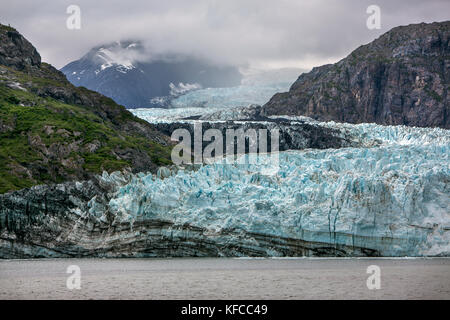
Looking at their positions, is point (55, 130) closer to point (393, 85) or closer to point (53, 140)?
point (53, 140)

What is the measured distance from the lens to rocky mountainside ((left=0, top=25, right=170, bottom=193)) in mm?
76375

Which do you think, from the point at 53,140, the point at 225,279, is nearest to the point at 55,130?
the point at 53,140

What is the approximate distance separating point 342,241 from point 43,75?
271 ft

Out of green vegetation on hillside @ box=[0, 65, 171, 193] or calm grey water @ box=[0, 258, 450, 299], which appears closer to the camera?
calm grey water @ box=[0, 258, 450, 299]

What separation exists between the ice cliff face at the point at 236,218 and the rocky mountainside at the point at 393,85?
101 meters

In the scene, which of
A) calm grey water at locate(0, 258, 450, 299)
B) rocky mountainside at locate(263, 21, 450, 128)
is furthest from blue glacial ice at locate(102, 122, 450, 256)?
rocky mountainside at locate(263, 21, 450, 128)

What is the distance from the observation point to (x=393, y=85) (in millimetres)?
149125

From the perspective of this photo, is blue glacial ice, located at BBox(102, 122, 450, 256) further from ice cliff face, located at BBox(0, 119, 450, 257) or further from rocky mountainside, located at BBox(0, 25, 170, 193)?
rocky mountainside, located at BBox(0, 25, 170, 193)

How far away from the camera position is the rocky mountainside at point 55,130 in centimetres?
7638

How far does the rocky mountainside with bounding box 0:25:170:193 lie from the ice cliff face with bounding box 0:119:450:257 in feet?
50.5

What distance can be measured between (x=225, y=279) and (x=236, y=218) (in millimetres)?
9405

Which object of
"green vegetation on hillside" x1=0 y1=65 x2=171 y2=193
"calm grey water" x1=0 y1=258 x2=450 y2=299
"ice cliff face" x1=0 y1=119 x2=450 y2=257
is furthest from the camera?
"green vegetation on hillside" x1=0 y1=65 x2=171 y2=193

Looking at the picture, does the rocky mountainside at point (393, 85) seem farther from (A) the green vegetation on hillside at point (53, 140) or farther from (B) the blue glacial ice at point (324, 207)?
(B) the blue glacial ice at point (324, 207)
